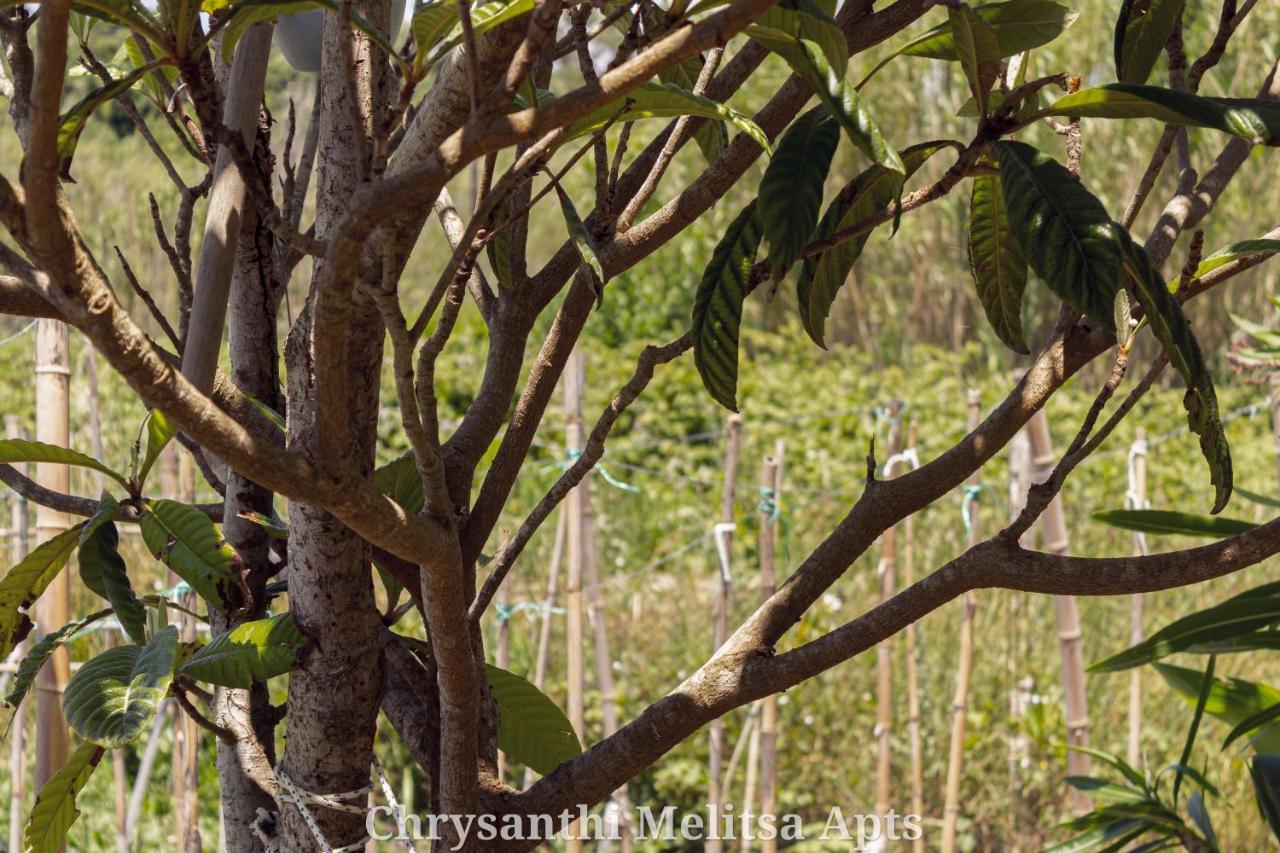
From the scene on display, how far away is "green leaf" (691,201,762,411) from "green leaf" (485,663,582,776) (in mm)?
283

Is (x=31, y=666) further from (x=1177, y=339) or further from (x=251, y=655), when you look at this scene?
(x=1177, y=339)

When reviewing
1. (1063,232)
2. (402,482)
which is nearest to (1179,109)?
(1063,232)

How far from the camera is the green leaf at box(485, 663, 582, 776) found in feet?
2.61

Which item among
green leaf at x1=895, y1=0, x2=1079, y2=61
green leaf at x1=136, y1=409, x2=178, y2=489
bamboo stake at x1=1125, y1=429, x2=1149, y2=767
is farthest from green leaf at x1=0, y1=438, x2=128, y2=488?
bamboo stake at x1=1125, y1=429, x2=1149, y2=767

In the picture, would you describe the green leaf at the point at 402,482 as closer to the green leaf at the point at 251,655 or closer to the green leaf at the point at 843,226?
the green leaf at the point at 251,655

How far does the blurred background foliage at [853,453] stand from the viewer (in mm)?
2891

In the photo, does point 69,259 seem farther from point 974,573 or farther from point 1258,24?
point 1258,24

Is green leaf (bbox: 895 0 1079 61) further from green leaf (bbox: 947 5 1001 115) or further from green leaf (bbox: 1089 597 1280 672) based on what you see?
green leaf (bbox: 1089 597 1280 672)

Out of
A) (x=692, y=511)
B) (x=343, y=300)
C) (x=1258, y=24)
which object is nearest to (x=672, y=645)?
(x=692, y=511)

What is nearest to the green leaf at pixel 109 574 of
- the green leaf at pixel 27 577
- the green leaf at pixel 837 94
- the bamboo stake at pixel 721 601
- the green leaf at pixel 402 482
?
the green leaf at pixel 27 577

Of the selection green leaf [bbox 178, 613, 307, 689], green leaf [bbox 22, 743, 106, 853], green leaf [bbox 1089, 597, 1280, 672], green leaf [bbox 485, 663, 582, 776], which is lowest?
green leaf [bbox 22, 743, 106, 853]

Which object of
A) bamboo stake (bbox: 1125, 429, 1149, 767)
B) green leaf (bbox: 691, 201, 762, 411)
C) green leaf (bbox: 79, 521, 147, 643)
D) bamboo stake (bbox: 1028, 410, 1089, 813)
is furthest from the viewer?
bamboo stake (bbox: 1125, 429, 1149, 767)

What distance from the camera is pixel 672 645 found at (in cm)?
323

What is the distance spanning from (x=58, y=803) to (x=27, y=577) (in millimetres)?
145
